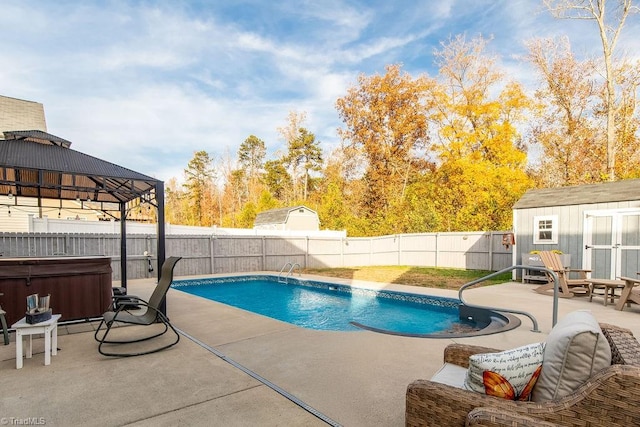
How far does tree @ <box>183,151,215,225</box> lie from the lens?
32906mm

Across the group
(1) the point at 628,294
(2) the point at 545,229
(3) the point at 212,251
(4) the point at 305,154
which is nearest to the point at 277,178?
(4) the point at 305,154

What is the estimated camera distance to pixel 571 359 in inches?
61.6

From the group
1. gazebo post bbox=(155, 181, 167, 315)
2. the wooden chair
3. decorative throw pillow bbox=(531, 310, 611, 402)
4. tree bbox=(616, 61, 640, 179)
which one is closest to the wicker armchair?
decorative throw pillow bbox=(531, 310, 611, 402)

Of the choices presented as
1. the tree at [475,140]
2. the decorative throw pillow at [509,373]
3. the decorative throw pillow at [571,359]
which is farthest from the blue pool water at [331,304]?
the tree at [475,140]

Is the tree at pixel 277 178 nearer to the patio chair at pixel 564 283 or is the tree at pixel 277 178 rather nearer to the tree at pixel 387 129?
the tree at pixel 387 129

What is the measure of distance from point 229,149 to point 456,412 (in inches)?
1270

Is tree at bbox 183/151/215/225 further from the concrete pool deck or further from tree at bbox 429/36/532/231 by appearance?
the concrete pool deck

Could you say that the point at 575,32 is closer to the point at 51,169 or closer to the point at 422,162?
the point at 422,162

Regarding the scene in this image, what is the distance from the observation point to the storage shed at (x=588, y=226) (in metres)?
8.62

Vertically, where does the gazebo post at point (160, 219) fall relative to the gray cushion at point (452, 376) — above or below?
above

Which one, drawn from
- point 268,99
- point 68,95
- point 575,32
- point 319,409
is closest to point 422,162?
point 575,32

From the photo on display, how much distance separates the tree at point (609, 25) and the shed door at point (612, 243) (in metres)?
6.54

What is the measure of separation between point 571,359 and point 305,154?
26.8m

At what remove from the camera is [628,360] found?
1.54 m
